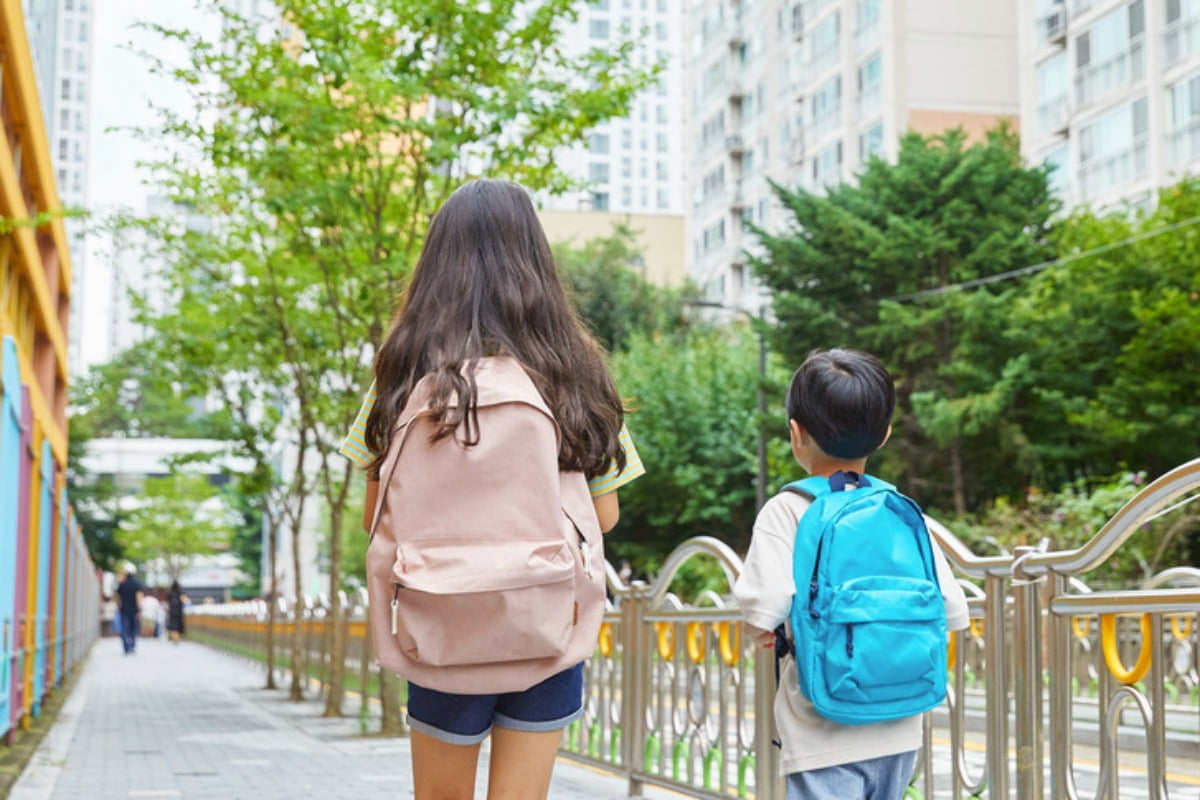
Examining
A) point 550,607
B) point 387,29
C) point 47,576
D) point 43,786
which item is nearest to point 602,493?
point 550,607

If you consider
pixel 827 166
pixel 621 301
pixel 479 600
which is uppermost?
pixel 827 166

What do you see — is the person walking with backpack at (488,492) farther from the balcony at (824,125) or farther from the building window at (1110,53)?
the balcony at (824,125)

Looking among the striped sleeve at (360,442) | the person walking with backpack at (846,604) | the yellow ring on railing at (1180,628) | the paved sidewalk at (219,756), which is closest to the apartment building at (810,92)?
the paved sidewalk at (219,756)

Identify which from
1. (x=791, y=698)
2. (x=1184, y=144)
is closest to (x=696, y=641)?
(x=791, y=698)

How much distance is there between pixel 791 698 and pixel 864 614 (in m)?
0.32

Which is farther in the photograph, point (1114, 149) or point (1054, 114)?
point (1054, 114)

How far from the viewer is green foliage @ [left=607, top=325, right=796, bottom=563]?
37.3m

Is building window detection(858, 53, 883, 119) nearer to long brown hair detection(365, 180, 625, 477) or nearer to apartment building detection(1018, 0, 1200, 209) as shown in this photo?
apartment building detection(1018, 0, 1200, 209)

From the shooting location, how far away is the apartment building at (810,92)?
4591 cm

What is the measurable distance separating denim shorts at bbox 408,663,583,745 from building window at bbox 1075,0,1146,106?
33.8m

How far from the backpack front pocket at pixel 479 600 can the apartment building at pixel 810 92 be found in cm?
3334

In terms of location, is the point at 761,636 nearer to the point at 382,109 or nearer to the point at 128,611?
the point at 382,109

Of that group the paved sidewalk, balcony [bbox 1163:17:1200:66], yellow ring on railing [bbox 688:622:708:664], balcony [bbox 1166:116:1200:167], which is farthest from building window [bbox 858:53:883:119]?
yellow ring on railing [bbox 688:622:708:664]

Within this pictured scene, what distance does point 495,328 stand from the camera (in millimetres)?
2953
